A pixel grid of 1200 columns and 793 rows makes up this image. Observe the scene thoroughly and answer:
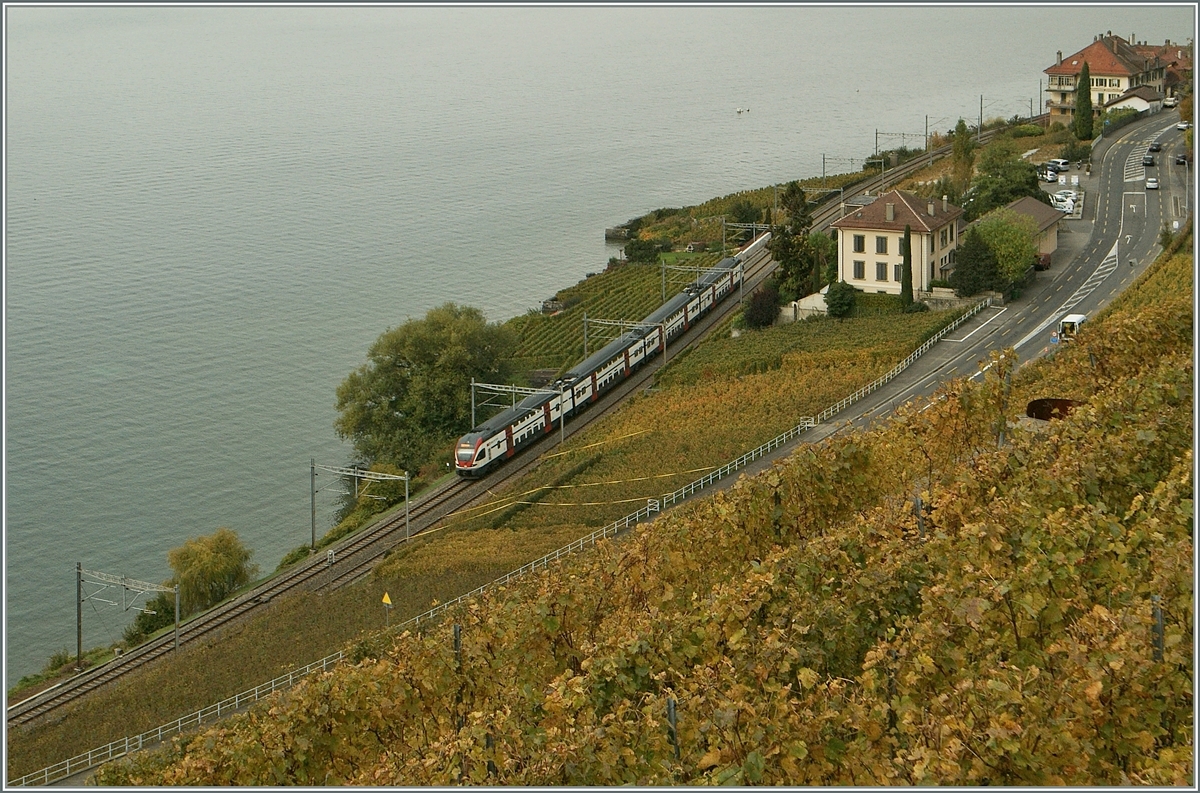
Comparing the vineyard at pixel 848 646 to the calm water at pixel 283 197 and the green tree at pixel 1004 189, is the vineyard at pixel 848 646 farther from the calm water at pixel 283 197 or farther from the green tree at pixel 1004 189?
the green tree at pixel 1004 189

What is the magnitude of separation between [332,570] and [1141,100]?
66.3 meters

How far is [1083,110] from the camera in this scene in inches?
3152

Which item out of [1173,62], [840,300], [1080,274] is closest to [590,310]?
[840,300]

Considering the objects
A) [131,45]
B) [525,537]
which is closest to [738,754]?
[525,537]

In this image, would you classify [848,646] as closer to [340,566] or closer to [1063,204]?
[340,566]

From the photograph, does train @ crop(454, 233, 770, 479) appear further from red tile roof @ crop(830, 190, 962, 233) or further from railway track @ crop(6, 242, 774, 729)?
red tile roof @ crop(830, 190, 962, 233)

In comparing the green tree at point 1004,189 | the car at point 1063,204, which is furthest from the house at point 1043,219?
the car at point 1063,204

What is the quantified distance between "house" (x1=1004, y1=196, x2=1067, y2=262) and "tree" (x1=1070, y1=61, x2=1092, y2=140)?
21.6 meters

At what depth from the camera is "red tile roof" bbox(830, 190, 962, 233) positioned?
184ft

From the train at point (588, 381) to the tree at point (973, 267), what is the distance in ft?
38.2

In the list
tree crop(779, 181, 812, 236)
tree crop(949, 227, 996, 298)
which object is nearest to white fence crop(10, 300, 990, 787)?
tree crop(949, 227, 996, 298)

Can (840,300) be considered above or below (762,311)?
above

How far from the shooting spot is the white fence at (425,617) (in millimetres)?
29359

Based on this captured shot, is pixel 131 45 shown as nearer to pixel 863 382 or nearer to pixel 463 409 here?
pixel 463 409
